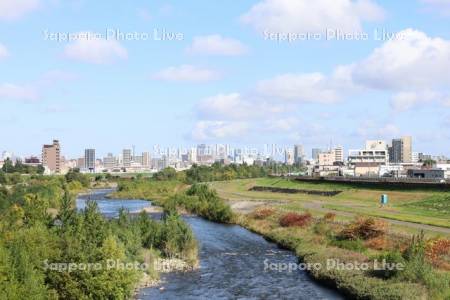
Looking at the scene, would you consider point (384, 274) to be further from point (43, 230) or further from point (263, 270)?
point (43, 230)

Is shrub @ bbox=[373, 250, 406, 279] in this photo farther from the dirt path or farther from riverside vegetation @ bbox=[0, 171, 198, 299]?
riverside vegetation @ bbox=[0, 171, 198, 299]

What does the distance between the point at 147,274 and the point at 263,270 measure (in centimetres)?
1431

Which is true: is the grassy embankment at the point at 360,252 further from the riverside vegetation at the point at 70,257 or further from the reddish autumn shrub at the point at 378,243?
the riverside vegetation at the point at 70,257

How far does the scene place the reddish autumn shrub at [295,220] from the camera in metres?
93.7

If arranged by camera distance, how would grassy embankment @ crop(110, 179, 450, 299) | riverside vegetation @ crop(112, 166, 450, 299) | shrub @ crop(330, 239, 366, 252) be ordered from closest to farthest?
1. grassy embankment @ crop(110, 179, 450, 299)
2. riverside vegetation @ crop(112, 166, 450, 299)
3. shrub @ crop(330, 239, 366, 252)

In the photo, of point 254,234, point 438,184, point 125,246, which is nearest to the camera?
point 125,246

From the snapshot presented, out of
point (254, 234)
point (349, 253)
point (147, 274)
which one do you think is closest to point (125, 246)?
point (147, 274)

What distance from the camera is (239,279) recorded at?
2447 inches

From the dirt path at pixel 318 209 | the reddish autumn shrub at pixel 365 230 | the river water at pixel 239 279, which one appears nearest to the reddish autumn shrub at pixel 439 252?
the river water at pixel 239 279

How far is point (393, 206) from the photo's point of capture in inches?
4503

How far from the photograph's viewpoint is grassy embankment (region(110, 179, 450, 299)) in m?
50.0

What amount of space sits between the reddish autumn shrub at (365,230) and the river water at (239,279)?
8058 millimetres

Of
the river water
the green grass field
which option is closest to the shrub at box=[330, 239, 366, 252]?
the river water

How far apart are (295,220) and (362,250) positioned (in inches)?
1042
